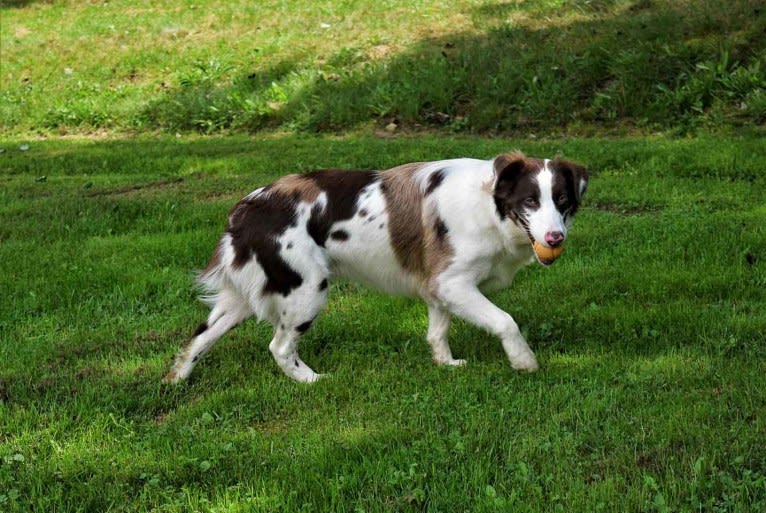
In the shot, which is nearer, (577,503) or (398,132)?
(577,503)

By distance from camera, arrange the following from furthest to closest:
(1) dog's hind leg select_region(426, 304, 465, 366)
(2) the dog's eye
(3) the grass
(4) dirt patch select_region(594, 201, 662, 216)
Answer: (3) the grass
(4) dirt patch select_region(594, 201, 662, 216)
(1) dog's hind leg select_region(426, 304, 465, 366)
(2) the dog's eye

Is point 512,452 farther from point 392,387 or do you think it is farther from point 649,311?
point 649,311

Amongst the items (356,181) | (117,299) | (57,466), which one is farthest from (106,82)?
(57,466)

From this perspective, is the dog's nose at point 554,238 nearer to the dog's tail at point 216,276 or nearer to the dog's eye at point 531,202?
the dog's eye at point 531,202

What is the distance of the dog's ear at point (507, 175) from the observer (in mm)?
5727

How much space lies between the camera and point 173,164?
13.6m

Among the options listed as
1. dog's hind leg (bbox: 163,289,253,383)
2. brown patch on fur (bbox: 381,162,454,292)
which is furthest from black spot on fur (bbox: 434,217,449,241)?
dog's hind leg (bbox: 163,289,253,383)

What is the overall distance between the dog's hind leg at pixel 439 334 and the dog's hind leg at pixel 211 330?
1176 millimetres

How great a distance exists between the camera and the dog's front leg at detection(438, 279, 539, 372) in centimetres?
586

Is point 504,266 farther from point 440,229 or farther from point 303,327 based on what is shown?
point 303,327

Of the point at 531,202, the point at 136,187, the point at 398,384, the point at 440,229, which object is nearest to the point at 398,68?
the point at 136,187

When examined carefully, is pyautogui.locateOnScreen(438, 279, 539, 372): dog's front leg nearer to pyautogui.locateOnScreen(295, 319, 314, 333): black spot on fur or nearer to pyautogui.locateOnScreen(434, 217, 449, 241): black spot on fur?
pyautogui.locateOnScreen(434, 217, 449, 241): black spot on fur

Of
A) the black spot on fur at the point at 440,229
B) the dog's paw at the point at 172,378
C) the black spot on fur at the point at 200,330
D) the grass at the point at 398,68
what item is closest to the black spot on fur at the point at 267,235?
the black spot on fur at the point at 200,330

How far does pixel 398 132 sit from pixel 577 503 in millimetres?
11905
